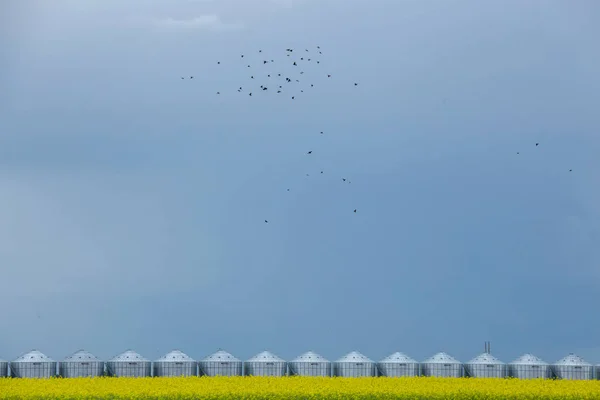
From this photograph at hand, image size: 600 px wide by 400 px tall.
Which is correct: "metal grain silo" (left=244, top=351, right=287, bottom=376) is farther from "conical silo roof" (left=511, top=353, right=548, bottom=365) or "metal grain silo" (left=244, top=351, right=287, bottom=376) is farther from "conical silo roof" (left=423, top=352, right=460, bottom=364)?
"conical silo roof" (left=511, top=353, right=548, bottom=365)

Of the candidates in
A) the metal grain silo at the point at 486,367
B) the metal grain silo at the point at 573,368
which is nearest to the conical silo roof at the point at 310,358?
the metal grain silo at the point at 486,367

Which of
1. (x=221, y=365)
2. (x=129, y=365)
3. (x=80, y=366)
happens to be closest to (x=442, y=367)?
(x=221, y=365)

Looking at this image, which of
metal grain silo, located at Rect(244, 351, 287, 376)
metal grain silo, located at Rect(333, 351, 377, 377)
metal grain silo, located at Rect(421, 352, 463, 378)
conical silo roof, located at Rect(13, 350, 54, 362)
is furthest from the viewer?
metal grain silo, located at Rect(421, 352, 463, 378)

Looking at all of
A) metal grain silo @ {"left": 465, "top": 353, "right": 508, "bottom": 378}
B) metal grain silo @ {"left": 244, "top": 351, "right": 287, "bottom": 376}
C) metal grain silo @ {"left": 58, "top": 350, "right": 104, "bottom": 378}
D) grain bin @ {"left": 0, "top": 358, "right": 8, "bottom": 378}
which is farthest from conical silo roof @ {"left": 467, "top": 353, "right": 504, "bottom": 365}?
grain bin @ {"left": 0, "top": 358, "right": 8, "bottom": 378}

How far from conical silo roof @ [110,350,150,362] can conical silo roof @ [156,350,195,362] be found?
84cm

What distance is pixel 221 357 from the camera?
36469mm

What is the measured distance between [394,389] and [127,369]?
44.8ft

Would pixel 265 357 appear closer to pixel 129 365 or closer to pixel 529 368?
pixel 129 365

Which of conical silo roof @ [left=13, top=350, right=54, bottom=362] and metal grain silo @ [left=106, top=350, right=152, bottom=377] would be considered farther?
metal grain silo @ [left=106, top=350, right=152, bottom=377]

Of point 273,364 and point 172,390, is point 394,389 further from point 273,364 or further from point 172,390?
point 273,364

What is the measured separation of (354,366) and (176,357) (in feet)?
24.6

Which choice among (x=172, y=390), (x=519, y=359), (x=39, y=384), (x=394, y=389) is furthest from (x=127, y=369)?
(x=519, y=359)

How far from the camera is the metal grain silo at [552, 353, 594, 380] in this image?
36.5 m

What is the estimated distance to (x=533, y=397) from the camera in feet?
86.8
